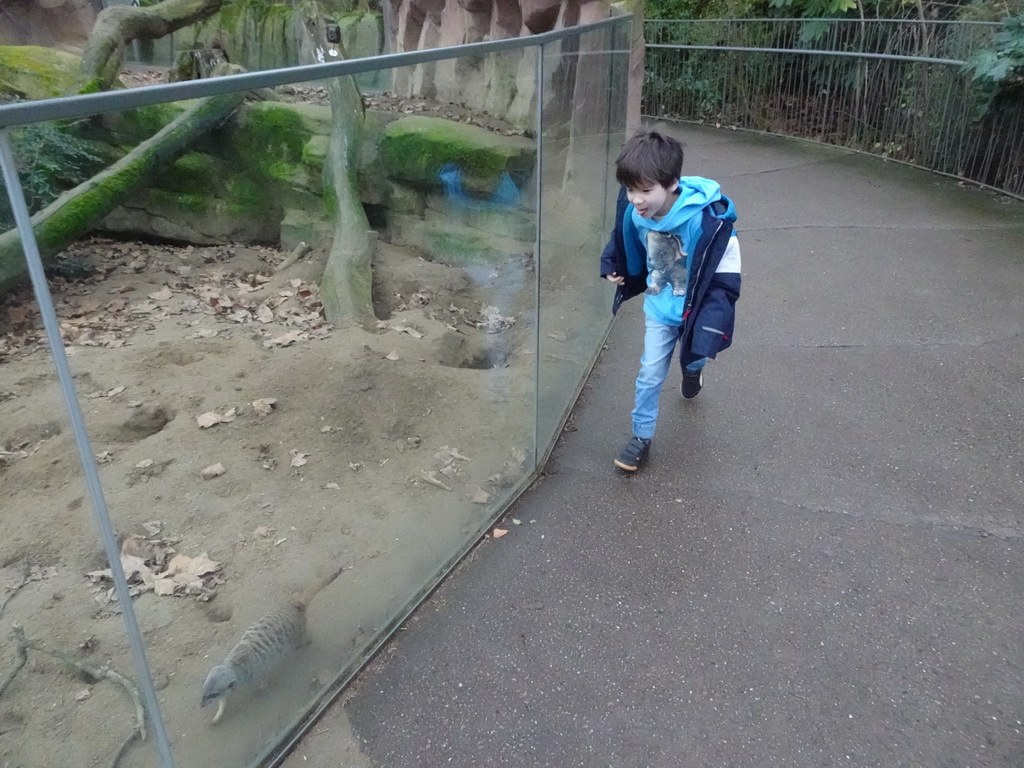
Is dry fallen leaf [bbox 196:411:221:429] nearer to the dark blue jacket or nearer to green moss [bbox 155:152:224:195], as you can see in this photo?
green moss [bbox 155:152:224:195]

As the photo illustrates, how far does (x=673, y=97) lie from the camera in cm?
1326

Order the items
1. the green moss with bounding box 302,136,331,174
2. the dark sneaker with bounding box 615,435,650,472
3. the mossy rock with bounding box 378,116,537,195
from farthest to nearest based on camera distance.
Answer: the dark sneaker with bounding box 615,435,650,472
the mossy rock with bounding box 378,116,537,195
the green moss with bounding box 302,136,331,174

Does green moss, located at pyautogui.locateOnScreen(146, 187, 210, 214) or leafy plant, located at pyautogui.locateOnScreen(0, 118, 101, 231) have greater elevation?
leafy plant, located at pyautogui.locateOnScreen(0, 118, 101, 231)

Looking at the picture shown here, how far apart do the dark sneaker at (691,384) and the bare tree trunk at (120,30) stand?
5.44 m

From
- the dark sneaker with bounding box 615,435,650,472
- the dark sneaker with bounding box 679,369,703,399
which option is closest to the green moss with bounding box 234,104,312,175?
the dark sneaker with bounding box 615,435,650,472

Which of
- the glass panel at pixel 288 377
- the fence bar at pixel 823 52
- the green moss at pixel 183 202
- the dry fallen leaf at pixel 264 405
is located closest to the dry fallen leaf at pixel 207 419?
the glass panel at pixel 288 377

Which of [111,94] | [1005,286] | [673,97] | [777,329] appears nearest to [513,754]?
[111,94]

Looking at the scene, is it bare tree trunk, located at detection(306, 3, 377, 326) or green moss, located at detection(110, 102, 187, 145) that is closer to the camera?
green moss, located at detection(110, 102, 187, 145)

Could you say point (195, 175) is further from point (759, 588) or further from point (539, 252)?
point (759, 588)

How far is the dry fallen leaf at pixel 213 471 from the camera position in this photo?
6.68 feet

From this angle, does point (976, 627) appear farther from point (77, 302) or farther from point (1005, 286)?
point (1005, 286)

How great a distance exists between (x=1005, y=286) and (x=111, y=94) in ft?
19.9

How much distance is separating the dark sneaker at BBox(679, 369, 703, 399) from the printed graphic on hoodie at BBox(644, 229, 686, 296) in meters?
0.84

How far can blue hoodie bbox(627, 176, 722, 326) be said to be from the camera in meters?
3.18
